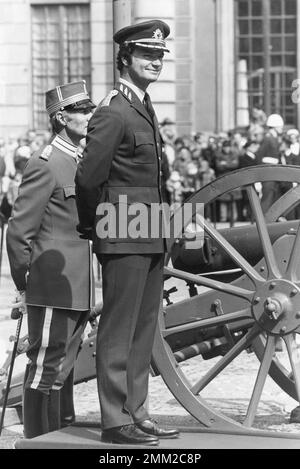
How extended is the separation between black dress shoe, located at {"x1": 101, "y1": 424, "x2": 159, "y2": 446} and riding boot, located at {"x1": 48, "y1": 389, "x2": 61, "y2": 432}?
0.47 m

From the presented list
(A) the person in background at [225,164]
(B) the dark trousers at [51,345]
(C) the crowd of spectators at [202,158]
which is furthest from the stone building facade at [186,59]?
(B) the dark trousers at [51,345]

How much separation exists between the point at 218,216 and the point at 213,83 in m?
7.19

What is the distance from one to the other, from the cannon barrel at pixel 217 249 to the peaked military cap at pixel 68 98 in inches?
33.4

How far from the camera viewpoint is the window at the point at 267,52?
28297 mm

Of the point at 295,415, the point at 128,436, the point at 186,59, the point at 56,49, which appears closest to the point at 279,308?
the point at 128,436

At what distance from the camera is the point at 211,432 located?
240 inches

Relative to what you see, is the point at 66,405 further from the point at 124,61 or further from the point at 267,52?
the point at 267,52

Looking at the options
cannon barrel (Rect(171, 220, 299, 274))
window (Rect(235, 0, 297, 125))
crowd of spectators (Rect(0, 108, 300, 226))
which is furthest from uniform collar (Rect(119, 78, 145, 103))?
window (Rect(235, 0, 297, 125))

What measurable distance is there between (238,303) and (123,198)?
1075mm

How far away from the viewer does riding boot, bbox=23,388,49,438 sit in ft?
20.1

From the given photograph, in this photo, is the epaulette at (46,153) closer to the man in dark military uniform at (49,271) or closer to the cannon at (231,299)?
the man in dark military uniform at (49,271)

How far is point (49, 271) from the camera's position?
6.16 meters

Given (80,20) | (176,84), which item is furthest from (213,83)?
(80,20)

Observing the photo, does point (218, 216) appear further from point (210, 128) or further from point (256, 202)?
point (256, 202)
